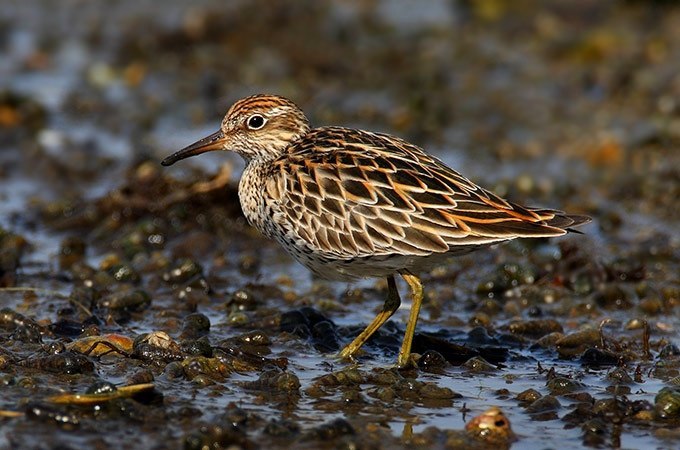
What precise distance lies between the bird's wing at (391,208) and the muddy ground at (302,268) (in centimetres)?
96

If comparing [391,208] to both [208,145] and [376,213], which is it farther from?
[208,145]

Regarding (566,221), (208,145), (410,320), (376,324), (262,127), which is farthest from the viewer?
(208,145)

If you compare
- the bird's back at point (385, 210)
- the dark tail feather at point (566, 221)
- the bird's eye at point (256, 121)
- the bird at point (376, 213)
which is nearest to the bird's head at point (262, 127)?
the bird's eye at point (256, 121)

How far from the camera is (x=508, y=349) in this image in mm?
8891

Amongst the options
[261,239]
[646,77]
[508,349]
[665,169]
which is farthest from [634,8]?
[508,349]

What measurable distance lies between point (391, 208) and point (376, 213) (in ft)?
0.37

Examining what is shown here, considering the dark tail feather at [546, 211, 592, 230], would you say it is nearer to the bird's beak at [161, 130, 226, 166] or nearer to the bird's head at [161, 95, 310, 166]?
the bird's head at [161, 95, 310, 166]

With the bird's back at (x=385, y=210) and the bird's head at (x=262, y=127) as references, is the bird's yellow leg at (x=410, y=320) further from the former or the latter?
the bird's head at (x=262, y=127)

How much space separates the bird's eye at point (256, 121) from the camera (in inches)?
357

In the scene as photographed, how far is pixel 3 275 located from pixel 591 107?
8.47 m

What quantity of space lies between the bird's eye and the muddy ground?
1.51 m

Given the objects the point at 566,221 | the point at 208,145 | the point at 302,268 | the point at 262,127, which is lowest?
the point at 302,268

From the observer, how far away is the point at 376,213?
26.7 feet

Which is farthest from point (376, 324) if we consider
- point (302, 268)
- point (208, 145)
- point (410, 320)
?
point (302, 268)
